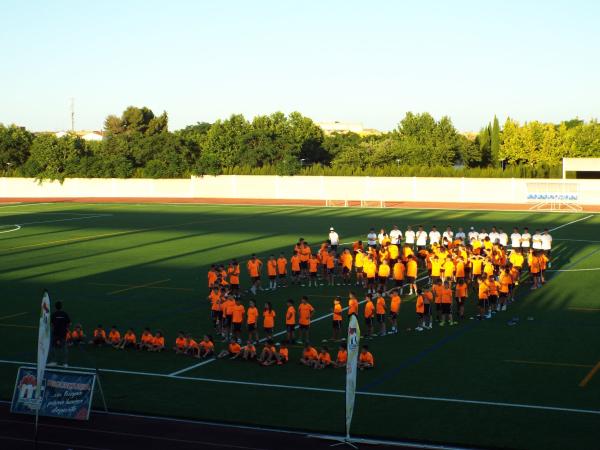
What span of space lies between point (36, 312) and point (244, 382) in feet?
37.1

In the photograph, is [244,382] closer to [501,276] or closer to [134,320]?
[134,320]

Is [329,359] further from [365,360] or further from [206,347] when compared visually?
[206,347]

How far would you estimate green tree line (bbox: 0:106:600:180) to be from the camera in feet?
300

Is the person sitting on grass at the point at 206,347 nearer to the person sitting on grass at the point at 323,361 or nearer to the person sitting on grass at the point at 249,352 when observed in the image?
the person sitting on grass at the point at 249,352

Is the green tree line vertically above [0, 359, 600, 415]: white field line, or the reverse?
the green tree line

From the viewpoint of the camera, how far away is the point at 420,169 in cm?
8700

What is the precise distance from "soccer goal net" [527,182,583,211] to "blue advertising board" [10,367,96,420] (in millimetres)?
58520

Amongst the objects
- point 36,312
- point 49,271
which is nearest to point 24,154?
point 49,271

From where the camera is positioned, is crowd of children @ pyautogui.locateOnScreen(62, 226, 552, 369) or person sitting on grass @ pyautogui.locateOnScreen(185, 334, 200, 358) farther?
crowd of children @ pyautogui.locateOnScreen(62, 226, 552, 369)

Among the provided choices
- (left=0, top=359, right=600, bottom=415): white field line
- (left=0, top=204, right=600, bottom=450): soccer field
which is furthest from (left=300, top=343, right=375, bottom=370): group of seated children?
(left=0, top=359, right=600, bottom=415): white field line

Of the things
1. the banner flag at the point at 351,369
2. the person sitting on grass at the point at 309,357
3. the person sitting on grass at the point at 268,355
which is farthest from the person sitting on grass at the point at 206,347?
the banner flag at the point at 351,369

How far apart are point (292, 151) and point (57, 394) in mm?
Result: 89866

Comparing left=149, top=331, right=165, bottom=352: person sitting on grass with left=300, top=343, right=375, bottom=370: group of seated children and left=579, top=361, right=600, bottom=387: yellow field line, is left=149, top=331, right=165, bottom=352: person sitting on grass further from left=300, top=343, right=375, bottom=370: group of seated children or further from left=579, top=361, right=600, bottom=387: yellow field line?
left=579, top=361, right=600, bottom=387: yellow field line

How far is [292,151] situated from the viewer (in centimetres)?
10538
